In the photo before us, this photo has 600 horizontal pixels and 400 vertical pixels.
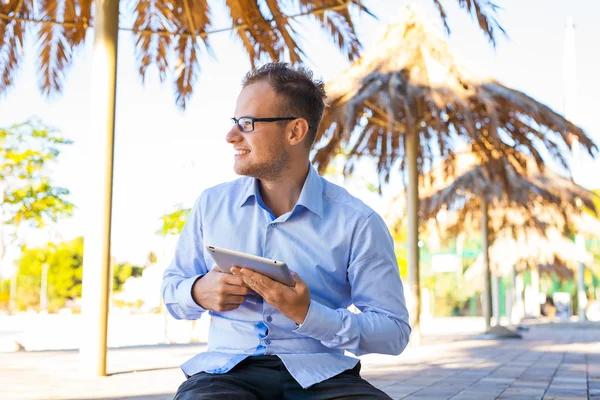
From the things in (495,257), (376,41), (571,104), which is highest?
(571,104)

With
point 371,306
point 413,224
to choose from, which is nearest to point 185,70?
point 413,224

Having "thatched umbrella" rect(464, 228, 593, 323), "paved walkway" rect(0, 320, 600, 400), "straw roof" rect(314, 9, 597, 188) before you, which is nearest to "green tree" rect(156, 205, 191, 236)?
"thatched umbrella" rect(464, 228, 593, 323)

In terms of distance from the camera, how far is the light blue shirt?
231 cm

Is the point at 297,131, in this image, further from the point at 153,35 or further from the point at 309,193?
the point at 153,35

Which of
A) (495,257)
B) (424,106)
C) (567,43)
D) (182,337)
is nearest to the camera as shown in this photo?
(424,106)

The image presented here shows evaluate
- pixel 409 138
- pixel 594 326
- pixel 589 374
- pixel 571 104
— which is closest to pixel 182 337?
pixel 409 138

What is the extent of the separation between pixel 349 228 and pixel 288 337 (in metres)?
0.37

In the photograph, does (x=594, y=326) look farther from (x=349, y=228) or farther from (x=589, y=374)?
(x=349, y=228)

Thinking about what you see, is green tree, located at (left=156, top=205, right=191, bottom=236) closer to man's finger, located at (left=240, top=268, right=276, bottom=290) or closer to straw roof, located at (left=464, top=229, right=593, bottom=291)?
straw roof, located at (left=464, top=229, right=593, bottom=291)

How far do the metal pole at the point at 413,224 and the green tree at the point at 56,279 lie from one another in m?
37.6

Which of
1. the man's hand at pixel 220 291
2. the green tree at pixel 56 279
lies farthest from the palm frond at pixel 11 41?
the green tree at pixel 56 279

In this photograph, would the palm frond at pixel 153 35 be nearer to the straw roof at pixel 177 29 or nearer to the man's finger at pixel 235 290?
the straw roof at pixel 177 29

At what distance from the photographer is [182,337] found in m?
15.5

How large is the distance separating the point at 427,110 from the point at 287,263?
9568mm
